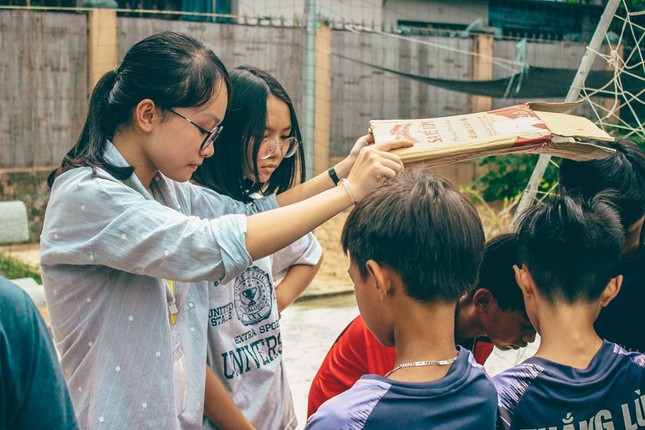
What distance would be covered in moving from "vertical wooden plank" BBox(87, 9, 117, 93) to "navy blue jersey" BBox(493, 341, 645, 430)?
6439 millimetres

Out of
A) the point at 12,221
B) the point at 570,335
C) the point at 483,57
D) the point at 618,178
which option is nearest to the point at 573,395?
the point at 570,335

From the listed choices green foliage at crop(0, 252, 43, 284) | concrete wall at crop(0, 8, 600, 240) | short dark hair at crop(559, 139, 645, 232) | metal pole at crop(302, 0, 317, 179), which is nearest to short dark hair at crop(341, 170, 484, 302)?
short dark hair at crop(559, 139, 645, 232)

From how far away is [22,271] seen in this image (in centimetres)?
642

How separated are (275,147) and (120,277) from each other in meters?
0.66

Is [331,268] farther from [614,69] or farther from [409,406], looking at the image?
[409,406]

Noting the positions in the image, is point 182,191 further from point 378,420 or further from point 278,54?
point 278,54

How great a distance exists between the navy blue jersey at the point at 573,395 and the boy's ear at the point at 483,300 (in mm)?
219

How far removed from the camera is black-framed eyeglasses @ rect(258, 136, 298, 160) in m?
2.20

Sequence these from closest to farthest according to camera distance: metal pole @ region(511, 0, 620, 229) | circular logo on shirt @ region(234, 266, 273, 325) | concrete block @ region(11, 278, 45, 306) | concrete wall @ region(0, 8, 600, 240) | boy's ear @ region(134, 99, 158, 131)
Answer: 1. boy's ear @ region(134, 99, 158, 131)
2. circular logo on shirt @ region(234, 266, 273, 325)
3. metal pole @ region(511, 0, 620, 229)
4. concrete block @ region(11, 278, 45, 306)
5. concrete wall @ region(0, 8, 600, 240)

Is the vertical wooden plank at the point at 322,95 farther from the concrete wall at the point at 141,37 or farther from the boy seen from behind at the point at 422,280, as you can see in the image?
the boy seen from behind at the point at 422,280

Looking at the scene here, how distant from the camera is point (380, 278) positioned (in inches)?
60.3

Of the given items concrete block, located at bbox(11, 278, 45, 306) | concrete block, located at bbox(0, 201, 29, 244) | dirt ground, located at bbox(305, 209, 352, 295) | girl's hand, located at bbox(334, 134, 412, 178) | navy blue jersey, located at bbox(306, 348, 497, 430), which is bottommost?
dirt ground, located at bbox(305, 209, 352, 295)

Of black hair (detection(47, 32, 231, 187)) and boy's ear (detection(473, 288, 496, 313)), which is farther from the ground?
black hair (detection(47, 32, 231, 187))

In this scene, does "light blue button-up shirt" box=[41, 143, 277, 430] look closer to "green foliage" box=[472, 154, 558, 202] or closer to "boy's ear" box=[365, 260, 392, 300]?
"boy's ear" box=[365, 260, 392, 300]
